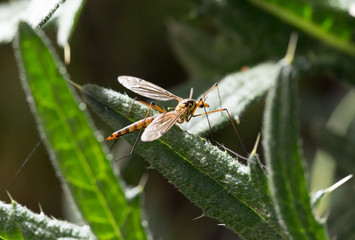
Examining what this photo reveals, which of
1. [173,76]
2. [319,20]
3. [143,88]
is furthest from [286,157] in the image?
[173,76]

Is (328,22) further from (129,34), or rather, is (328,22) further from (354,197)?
(129,34)

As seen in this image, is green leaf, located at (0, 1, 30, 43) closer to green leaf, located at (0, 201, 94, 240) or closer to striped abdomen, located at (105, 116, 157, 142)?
striped abdomen, located at (105, 116, 157, 142)

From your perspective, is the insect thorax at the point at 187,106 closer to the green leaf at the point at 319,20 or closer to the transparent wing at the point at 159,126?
the transparent wing at the point at 159,126

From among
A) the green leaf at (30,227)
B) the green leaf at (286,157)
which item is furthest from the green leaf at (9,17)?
the green leaf at (286,157)

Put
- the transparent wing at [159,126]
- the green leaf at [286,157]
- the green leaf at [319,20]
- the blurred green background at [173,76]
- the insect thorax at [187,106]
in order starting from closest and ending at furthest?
1. the green leaf at [286,157]
2. the transparent wing at [159,126]
3. the insect thorax at [187,106]
4. the green leaf at [319,20]
5. the blurred green background at [173,76]

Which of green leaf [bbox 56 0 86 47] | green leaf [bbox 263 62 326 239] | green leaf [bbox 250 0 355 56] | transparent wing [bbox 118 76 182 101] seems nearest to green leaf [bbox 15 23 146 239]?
green leaf [bbox 263 62 326 239]

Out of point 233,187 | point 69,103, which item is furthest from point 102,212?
point 233,187

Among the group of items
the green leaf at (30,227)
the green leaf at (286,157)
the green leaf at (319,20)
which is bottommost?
the green leaf at (30,227)
